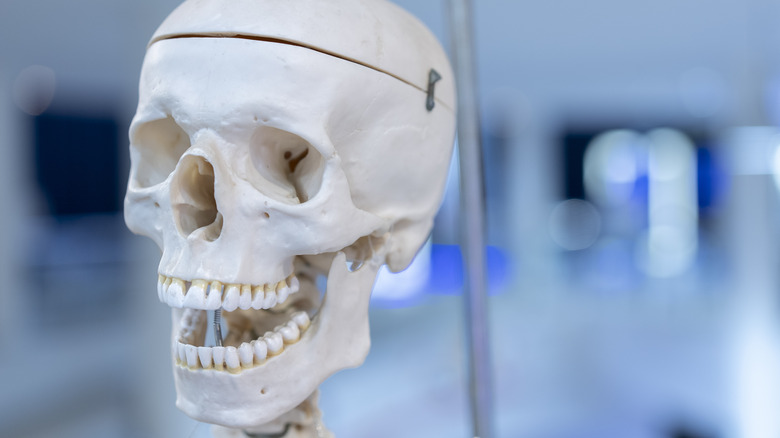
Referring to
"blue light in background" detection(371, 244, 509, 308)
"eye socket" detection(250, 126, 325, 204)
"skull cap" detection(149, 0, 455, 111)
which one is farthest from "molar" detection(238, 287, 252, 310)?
"blue light in background" detection(371, 244, 509, 308)

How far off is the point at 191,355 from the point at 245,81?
0.29 metres

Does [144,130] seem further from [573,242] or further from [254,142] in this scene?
[573,242]

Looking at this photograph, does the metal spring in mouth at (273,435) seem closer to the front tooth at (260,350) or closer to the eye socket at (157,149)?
the front tooth at (260,350)

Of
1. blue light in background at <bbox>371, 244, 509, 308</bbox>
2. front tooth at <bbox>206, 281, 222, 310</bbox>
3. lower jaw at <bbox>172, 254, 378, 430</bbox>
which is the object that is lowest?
blue light in background at <bbox>371, 244, 509, 308</bbox>

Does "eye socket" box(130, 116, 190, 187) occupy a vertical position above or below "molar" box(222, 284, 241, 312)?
above

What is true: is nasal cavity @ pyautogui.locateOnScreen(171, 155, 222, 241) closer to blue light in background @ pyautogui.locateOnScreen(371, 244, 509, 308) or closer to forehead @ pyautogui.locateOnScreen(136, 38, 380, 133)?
forehead @ pyautogui.locateOnScreen(136, 38, 380, 133)

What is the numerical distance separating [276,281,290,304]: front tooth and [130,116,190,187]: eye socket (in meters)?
0.20

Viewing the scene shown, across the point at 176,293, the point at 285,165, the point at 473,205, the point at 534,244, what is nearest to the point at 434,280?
the point at 534,244

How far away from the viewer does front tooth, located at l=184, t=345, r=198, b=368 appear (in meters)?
0.60

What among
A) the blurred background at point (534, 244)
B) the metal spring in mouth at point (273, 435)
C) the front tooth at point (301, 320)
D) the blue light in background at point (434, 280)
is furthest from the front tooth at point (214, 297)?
the blue light in background at point (434, 280)

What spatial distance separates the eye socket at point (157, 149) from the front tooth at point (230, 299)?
193 millimetres

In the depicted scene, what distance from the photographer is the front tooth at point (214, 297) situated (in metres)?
0.56

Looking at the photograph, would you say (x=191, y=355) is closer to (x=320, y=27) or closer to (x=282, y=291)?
(x=282, y=291)

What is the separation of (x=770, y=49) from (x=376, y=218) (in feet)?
11.6
